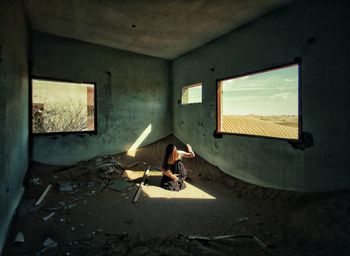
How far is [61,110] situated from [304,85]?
22.6 ft

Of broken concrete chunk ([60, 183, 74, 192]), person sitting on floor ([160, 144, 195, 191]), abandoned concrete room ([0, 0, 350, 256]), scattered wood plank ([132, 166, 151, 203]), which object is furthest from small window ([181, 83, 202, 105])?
broken concrete chunk ([60, 183, 74, 192])

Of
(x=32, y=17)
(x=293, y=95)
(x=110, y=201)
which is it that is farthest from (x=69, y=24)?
(x=293, y=95)

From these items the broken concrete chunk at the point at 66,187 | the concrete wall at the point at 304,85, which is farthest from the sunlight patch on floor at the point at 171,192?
the broken concrete chunk at the point at 66,187

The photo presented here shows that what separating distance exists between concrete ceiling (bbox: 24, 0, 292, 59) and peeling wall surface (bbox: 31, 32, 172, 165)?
45cm

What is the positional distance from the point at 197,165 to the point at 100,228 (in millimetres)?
3208

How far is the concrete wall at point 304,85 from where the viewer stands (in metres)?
2.68

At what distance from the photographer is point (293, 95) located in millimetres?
3309

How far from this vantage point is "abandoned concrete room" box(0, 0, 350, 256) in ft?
7.61

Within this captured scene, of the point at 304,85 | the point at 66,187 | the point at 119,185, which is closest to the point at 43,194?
the point at 66,187

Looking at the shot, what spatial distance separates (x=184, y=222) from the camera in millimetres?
2680

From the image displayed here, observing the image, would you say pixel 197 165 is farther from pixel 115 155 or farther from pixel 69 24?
pixel 69 24

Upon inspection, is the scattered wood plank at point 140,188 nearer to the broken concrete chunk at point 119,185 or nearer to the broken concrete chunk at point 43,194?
the broken concrete chunk at point 119,185

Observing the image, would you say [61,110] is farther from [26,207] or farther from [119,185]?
[26,207]

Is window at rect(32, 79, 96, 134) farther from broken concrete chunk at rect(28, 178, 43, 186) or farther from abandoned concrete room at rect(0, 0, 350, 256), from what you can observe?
broken concrete chunk at rect(28, 178, 43, 186)
